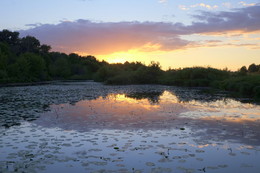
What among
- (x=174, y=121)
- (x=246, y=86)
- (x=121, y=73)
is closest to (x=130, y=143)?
(x=174, y=121)

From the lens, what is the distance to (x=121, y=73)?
2800 inches

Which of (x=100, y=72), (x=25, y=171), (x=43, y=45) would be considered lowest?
(x=25, y=171)

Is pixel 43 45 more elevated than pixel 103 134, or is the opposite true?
pixel 43 45

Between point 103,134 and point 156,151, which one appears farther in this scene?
point 103,134

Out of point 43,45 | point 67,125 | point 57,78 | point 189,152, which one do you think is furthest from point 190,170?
point 43,45

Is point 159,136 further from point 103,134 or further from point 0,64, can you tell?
point 0,64

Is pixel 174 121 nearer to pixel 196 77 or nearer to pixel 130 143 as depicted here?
pixel 130 143

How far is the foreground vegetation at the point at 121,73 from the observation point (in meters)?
39.7

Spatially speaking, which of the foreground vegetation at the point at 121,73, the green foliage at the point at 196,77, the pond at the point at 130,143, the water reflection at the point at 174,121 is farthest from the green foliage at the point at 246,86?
the pond at the point at 130,143

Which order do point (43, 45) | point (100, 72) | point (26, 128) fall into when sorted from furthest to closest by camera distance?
point (43, 45), point (100, 72), point (26, 128)

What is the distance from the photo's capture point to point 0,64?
70.2 m

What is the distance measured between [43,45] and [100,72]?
4878cm

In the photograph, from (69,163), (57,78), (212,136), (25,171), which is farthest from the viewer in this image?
(57,78)

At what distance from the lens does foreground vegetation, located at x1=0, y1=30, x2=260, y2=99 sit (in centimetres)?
A: 3968
